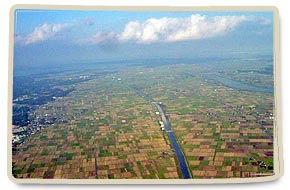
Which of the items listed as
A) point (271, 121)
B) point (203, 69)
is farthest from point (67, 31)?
point (271, 121)

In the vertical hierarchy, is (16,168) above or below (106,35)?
below

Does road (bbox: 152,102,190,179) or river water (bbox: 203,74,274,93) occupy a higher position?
river water (bbox: 203,74,274,93)

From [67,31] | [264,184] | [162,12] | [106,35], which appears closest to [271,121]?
Result: [264,184]

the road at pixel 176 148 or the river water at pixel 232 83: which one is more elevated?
the river water at pixel 232 83

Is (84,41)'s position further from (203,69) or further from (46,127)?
(203,69)

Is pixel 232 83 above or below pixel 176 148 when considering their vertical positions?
above
